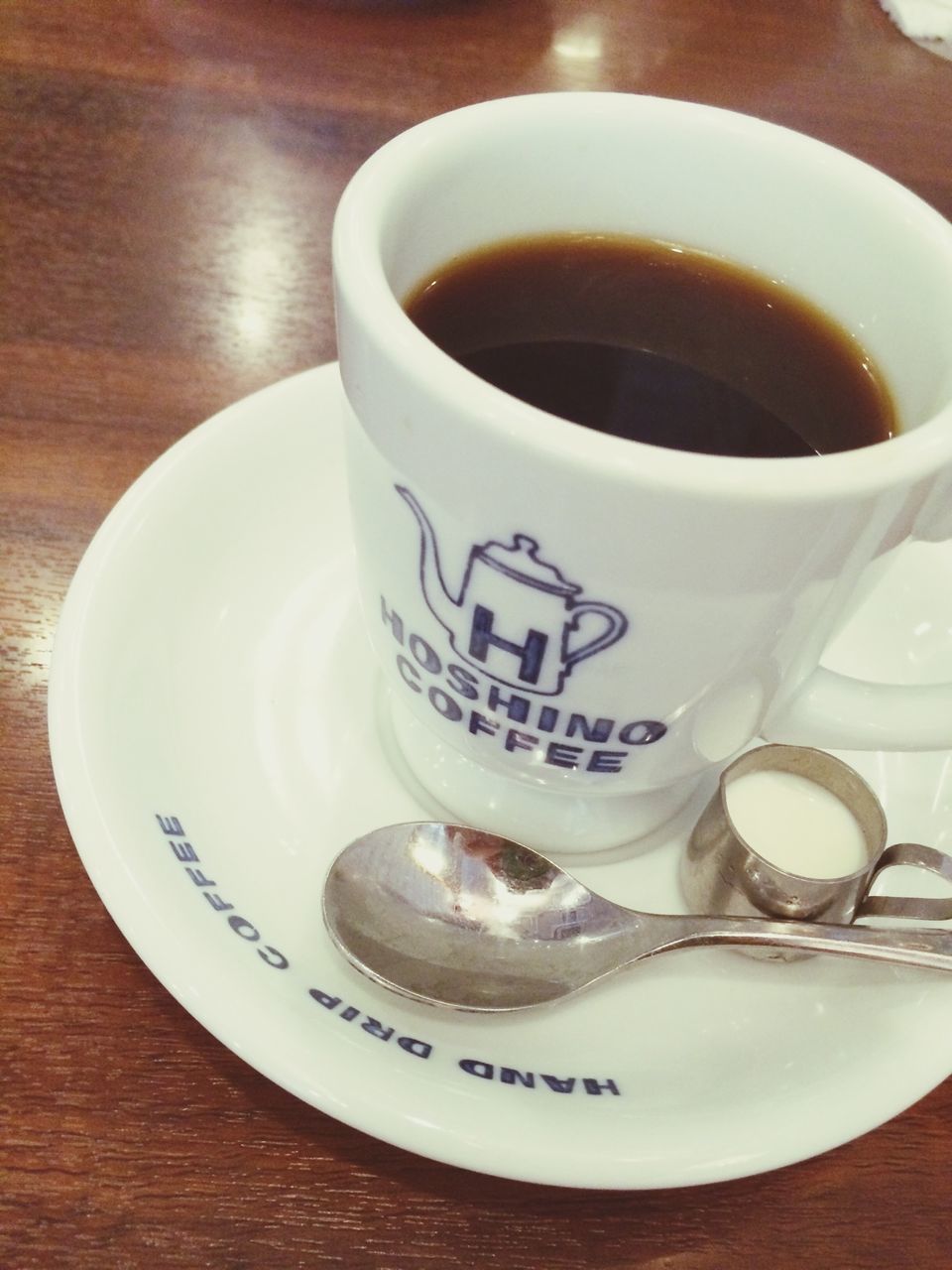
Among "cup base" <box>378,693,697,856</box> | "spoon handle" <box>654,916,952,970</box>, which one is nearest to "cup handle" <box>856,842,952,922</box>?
"spoon handle" <box>654,916,952,970</box>

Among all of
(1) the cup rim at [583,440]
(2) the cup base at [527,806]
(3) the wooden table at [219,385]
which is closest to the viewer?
(1) the cup rim at [583,440]

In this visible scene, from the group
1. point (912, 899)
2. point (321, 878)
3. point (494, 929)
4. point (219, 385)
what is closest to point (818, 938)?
point (912, 899)

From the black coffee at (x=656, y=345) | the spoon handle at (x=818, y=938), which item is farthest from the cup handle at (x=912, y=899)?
the black coffee at (x=656, y=345)

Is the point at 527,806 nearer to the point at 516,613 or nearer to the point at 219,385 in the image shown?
the point at 516,613

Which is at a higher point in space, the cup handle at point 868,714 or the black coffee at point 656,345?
the black coffee at point 656,345

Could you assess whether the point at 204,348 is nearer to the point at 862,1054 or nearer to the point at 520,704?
the point at 520,704

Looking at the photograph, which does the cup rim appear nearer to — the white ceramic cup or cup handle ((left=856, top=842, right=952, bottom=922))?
the white ceramic cup

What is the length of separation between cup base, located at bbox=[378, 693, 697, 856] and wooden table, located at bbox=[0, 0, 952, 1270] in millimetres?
218

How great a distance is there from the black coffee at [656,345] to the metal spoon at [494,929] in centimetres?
28

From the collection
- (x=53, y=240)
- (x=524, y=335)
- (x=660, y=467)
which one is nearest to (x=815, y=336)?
(x=524, y=335)

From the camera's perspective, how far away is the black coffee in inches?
24.5

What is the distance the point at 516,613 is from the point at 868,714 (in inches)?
9.7

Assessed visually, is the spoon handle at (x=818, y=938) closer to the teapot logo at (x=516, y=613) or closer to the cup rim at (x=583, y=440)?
the teapot logo at (x=516, y=613)

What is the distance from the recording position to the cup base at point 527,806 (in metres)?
0.70
